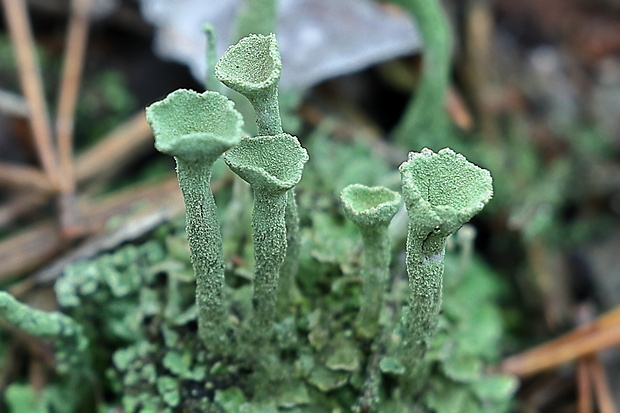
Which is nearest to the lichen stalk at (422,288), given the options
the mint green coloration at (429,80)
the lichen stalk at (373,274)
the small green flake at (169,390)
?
the lichen stalk at (373,274)

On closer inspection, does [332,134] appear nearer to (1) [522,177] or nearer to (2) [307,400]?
(1) [522,177]

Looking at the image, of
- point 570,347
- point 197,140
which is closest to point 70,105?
point 197,140

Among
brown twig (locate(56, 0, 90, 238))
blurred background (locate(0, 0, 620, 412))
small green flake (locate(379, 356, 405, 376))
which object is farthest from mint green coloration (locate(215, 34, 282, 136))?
brown twig (locate(56, 0, 90, 238))

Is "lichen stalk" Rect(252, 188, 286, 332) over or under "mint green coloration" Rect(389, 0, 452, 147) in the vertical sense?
under

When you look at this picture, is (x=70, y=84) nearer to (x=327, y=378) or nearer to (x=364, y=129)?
(x=364, y=129)

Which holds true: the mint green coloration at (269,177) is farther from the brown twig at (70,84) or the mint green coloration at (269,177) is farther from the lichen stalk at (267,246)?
the brown twig at (70,84)

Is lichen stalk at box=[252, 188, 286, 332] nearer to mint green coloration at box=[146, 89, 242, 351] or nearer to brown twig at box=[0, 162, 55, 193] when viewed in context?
mint green coloration at box=[146, 89, 242, 351]

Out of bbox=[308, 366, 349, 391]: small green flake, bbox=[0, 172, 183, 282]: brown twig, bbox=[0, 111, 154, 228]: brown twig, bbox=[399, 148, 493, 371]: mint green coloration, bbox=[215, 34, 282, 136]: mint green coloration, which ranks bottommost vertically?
bbox=[308, 366, 349, 391]: small green flake

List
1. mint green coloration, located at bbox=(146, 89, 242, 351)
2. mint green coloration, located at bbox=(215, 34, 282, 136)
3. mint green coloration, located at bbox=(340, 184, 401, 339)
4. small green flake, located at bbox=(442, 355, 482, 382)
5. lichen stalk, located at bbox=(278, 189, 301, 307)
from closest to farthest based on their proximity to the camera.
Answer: mint green coloration, located at bbox=(146, 89, 242, 351), mint green coloration, located at bbox=(215, 34, 282, 136), mint green coloration, located at bbox=(340, 184, 401, 339), lichen stalk, located at bbox=(278, 189, 301, 307), small green flake, located at bbox=(442, 355, 482, 382)

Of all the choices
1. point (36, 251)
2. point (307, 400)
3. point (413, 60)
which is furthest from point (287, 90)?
point (307, 400)
